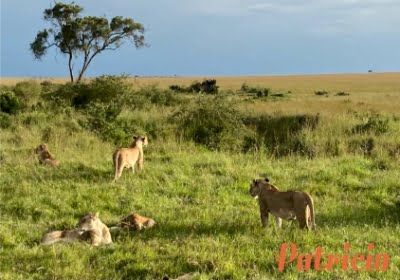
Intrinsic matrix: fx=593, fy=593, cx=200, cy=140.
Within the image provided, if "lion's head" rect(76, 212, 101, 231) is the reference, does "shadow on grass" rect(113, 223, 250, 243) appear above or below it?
below

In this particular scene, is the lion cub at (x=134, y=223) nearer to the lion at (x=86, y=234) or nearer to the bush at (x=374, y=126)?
the lion at (x=86, y=234)

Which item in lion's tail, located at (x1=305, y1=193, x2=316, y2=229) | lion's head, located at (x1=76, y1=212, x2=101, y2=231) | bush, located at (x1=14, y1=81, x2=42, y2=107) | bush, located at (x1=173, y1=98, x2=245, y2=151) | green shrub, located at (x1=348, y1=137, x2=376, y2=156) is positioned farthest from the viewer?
bush, located at (x1=14, y1=81, x2=42, y2=107)

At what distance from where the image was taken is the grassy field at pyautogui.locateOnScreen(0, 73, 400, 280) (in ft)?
22.6

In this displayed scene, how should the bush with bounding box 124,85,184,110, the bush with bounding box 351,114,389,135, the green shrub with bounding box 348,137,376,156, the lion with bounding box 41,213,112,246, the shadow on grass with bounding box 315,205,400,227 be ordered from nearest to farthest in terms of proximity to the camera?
the lion with bounding box 41,213,112,246 → the shadow on grass with bounding box 315,205,400,227 → the green shrub with bounding box 348,137,376,156 → the bush with bounding box 351,114,389,135 → the bush with bounding box 124,85,184,110

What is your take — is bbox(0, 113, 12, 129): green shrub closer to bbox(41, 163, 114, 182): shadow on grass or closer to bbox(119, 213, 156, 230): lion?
bbox(41, 163, 114, 182): shadow on grass

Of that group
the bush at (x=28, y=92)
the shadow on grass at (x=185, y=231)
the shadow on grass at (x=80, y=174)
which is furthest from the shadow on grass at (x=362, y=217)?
the bush at (x=28, y=92)

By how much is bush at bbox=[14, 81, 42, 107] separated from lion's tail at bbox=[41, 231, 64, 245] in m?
21.4

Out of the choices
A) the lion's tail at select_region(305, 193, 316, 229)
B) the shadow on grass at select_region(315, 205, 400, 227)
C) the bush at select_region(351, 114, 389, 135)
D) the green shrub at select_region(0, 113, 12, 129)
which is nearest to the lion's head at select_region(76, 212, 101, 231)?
the lion's tail at select_region(305, 193, 316, 229)

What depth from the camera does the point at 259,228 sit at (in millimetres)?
8383

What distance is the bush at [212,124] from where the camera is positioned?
18500 millimetres

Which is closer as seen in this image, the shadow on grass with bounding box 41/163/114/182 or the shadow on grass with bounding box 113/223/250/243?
the shadow on grass with bounding box 113/223/250/243

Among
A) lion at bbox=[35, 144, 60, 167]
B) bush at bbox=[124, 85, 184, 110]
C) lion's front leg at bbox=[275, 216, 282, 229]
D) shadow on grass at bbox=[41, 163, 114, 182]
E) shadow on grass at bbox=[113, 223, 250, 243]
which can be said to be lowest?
shadow on grass at bbox=[113, 223, 250, 243]

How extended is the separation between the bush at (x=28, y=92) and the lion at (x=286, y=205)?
21.8m

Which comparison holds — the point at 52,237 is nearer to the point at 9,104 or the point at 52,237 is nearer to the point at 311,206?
the point at 311,206
